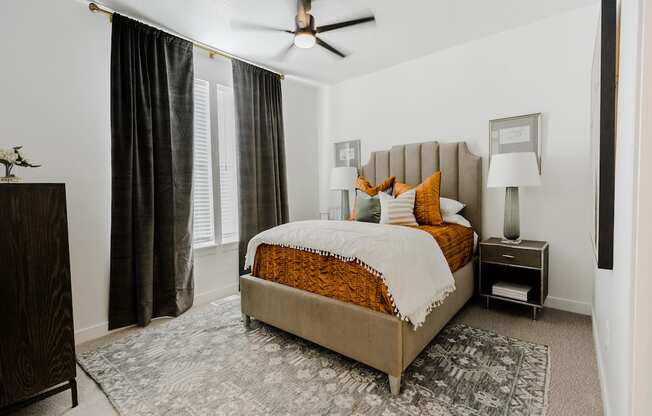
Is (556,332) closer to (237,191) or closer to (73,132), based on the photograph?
(237,191)

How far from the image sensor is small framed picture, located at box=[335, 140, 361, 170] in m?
4.20

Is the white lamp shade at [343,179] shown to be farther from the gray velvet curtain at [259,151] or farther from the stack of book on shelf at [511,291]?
the stack of book on shelf at [511,291]

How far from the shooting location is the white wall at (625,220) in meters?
0.95

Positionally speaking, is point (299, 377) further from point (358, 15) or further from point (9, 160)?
point (358, 15)

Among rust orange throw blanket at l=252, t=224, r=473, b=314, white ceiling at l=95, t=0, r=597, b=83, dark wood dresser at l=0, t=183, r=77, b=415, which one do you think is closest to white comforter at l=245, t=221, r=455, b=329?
rust orange throw blanket at l=252, t=224, r=473, b=314

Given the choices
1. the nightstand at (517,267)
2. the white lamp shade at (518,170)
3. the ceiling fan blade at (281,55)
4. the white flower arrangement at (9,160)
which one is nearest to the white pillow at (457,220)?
the nightstand at (517,267)

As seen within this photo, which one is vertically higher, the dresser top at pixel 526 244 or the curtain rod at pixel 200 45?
the curtain rod at pixel 200 45

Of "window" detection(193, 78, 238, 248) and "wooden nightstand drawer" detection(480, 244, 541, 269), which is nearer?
"wooden nightstand drawer" detection(480, 244, 541, 269)

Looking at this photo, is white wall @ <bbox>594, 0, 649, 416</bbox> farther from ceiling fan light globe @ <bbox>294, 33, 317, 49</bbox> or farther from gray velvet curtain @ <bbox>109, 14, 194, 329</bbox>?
gray velvet curtain @ <bbox>109, 14, 194, 329</bbox>

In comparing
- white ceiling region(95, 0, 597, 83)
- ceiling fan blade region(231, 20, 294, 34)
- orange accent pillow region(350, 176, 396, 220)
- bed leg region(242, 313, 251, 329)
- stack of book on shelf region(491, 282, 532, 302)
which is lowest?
bed leg region(242, 313, 251, 329)

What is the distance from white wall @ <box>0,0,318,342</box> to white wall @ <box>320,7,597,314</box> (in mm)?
3122

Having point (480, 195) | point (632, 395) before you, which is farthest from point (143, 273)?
point (480, 195)

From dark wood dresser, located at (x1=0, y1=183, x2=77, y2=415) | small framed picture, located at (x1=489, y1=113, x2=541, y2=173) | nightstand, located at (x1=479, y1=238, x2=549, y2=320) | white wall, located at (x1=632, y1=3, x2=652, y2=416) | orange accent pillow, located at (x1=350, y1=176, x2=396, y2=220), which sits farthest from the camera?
orange accent pillow, located at (x1=350, y1=176, x2=396, y2=220)

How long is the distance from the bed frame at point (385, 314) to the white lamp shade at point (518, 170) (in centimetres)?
51
